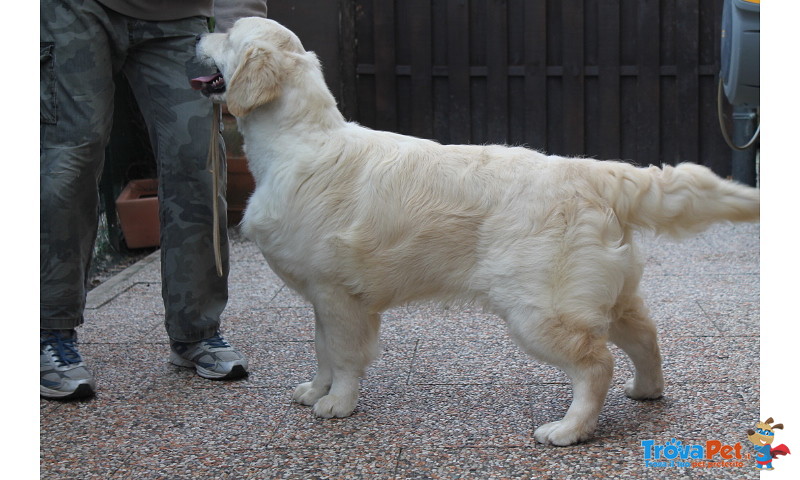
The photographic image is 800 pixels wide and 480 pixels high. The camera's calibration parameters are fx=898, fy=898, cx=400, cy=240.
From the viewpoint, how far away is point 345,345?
3.18 meters

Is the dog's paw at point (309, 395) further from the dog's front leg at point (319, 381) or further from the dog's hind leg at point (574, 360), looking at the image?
the dog's hind leg at point (574, 360)

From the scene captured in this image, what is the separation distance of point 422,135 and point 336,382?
6075mm

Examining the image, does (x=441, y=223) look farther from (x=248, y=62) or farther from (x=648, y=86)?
(x=648, y=86)

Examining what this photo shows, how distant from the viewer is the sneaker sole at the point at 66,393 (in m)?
3.43

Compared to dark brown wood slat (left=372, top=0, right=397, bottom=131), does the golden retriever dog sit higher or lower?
lower

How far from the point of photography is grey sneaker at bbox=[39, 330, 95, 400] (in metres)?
3.43

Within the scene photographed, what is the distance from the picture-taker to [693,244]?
6.56 m

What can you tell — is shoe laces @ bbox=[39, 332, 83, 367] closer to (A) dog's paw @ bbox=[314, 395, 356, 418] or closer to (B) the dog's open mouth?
(A) dog's paw @ bbox=[314, 395, 356, 418]

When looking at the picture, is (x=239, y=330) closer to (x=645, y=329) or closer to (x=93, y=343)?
(x=93, y=343)

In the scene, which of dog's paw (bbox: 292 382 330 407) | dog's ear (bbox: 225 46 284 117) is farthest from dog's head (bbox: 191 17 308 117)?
dog's paw (bbox: 292 382 330 407)

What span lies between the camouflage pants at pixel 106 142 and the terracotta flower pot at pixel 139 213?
2.96 meters
